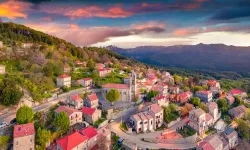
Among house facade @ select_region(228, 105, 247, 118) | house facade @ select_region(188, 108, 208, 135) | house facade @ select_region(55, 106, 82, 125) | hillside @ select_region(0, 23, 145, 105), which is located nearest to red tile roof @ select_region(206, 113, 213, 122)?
house facade @ select_region(188, 108, 208, 135)

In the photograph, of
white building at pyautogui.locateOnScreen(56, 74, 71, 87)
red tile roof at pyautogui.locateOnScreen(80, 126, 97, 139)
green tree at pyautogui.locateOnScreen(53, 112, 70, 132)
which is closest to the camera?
green tree at pyautogui.locateOnScreen(53, 112, 70, 132)

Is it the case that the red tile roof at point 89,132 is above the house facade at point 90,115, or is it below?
below

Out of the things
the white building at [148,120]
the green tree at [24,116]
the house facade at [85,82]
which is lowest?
the white building at [148,120]

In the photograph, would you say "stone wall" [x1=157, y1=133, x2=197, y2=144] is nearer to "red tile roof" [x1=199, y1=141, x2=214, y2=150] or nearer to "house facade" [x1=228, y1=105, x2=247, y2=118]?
"red tile roof" [x1=199, y1=141, x2=214, y2=150]

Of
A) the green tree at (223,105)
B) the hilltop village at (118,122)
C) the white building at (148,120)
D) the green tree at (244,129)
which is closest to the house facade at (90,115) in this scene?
the hilltop village at (118,122)

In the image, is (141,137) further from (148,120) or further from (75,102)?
(75,102)

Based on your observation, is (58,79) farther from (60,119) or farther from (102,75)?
(60,119)

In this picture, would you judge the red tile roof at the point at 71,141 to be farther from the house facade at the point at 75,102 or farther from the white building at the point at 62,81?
the white building at the point at 62,81

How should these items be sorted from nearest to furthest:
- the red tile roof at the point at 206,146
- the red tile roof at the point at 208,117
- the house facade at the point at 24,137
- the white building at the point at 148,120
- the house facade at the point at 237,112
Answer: the house facade at the point at 24,137, the red tile roof at the point at 206,146, the white building at the point at 148,120, the red tile roof at the point at 208,117, the house facade at the point at 237,112
